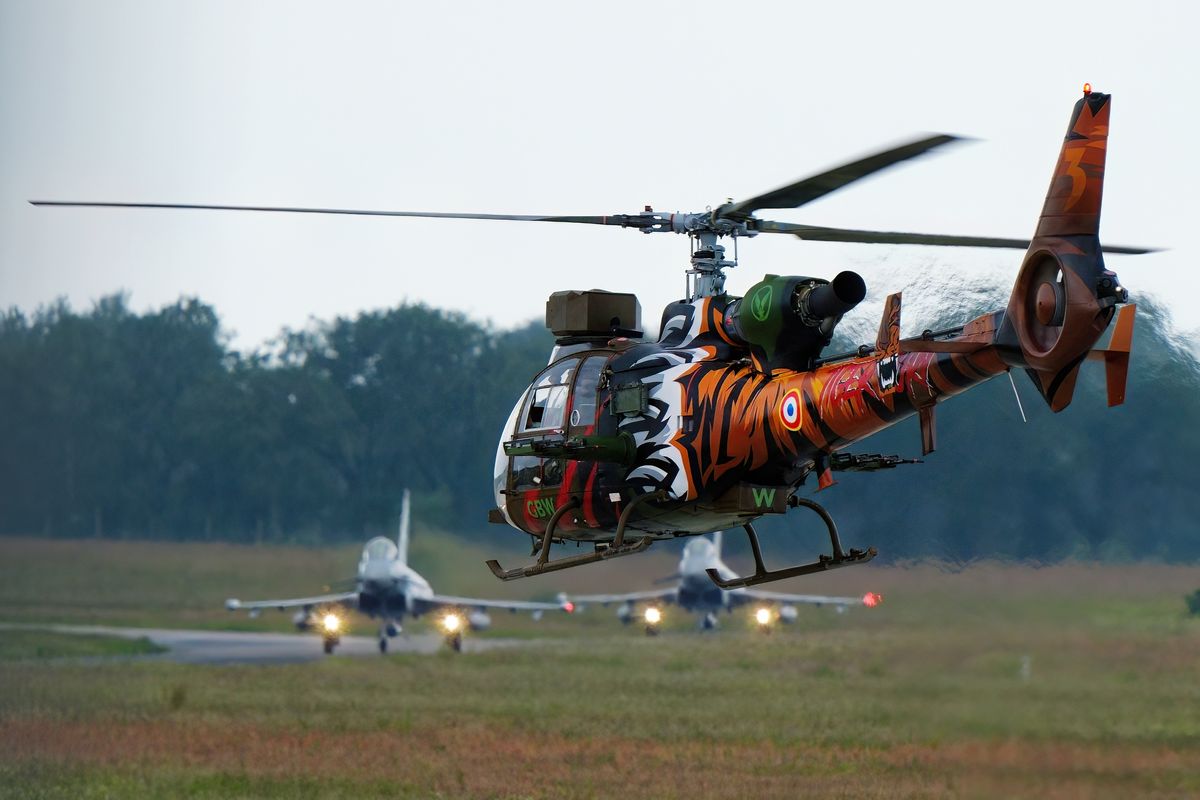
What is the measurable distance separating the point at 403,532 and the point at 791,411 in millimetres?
21073

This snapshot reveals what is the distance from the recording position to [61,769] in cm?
2352

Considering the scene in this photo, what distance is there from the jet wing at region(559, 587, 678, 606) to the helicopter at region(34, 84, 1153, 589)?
52.9 ft

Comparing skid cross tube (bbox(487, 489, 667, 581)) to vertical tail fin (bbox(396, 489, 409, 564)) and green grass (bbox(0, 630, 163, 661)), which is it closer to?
green grass (bbox(0, 630, 163, 661))

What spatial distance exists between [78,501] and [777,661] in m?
11.6

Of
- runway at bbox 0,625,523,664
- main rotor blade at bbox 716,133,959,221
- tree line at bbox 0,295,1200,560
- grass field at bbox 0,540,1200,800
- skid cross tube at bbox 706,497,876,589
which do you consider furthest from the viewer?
runway at bbox 0,625,523,664

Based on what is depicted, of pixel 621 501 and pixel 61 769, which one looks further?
pixel 61 769

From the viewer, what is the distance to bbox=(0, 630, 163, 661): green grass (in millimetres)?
27594

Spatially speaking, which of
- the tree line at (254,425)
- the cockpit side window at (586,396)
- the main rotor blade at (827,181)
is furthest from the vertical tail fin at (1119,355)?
the tree line at (254,425)

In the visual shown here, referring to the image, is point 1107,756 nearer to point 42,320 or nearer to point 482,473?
point 482,473

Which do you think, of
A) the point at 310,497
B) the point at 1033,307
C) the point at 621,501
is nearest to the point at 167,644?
the point at 310,497

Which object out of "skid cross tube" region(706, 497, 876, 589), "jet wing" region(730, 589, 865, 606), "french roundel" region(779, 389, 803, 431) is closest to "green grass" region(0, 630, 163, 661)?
"jet wing" region(730, 589, 865, 606)

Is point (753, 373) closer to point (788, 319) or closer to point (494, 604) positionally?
point (788, 319)

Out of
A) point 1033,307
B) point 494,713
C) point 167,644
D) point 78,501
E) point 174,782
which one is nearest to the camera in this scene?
point 1033,307

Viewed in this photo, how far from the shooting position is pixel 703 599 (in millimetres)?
38625
